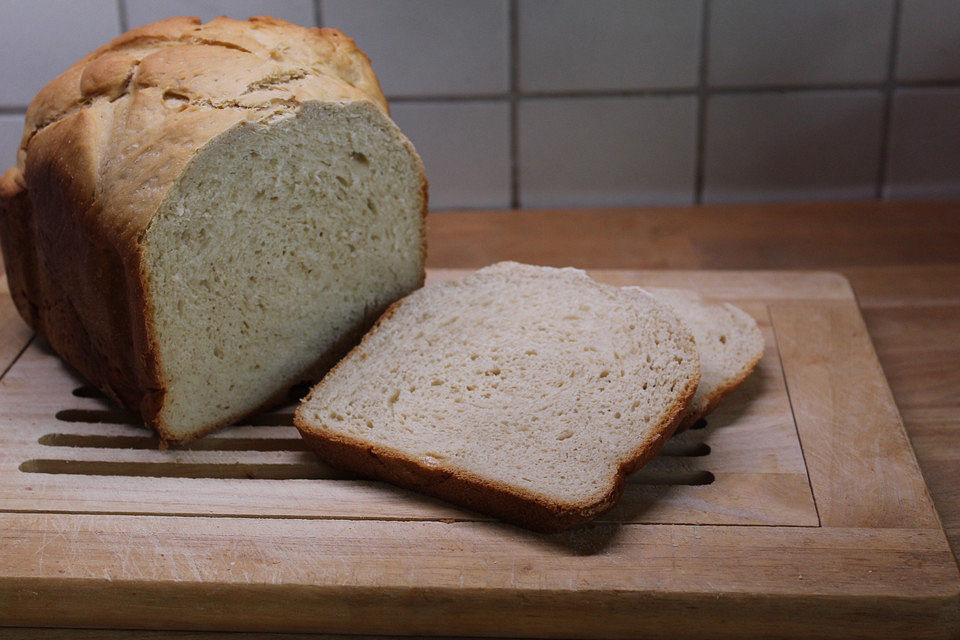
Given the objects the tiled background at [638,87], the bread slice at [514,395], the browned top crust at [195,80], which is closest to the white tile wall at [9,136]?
the tiled background at [638,87]

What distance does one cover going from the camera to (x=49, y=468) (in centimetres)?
147

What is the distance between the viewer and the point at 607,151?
99.7 inches

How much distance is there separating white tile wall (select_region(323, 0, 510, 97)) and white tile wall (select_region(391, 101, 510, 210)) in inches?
2.0

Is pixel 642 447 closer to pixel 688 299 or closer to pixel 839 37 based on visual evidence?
pixel 688 299

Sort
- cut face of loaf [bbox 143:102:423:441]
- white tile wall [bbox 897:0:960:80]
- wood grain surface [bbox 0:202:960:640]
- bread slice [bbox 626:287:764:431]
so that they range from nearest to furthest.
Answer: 1. wood grain surface [bbox 0:202:960:640]
2. cut face of loaf [bbox 143:102:423:441]
3. bread slice [bbox 626:287:764:431]
4. white tile wall [bbox 897:0:960:80]

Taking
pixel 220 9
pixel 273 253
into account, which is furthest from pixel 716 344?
pixel 220 9

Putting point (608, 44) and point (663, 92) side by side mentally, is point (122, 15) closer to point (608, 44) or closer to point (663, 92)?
point (608, 44)

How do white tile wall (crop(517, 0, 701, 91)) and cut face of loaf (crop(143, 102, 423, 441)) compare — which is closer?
cut face of loaf (crop(143, 102, 423, 441))

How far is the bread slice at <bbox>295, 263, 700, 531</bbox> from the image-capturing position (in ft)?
4.24

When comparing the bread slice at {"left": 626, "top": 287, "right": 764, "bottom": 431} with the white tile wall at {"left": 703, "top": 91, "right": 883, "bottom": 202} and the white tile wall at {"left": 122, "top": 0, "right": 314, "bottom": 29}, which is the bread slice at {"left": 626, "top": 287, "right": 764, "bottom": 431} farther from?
the white tile wall at {"left": 122, "top": 0, "right": 314, "bottom": 29}

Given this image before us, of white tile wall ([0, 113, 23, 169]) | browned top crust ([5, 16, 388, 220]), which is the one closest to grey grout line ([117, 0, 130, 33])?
white tile wall ([0, 113, 23, 169])

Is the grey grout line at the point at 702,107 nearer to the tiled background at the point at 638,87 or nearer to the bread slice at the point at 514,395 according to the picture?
the tiled background at the point at 638,87

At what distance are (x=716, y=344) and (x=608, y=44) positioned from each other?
104 centimetres

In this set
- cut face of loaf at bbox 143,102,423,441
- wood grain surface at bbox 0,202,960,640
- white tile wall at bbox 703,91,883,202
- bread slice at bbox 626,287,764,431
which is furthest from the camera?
white tile wall at bbox 703,91,883,202
